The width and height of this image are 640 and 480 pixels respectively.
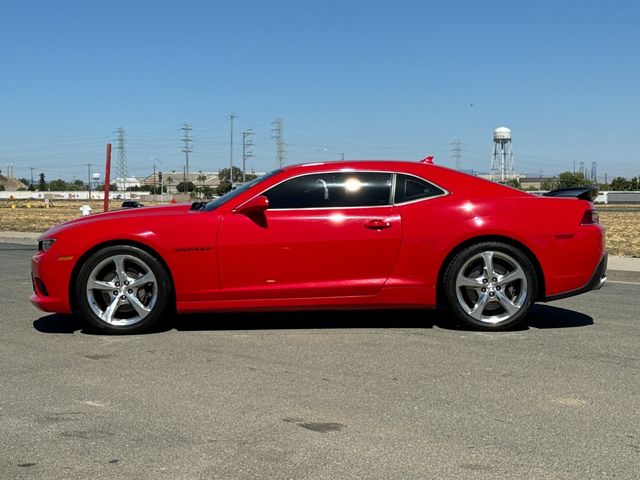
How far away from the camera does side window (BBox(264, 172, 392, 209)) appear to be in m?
6.01

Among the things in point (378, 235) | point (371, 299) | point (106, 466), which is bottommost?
point (106, 466)

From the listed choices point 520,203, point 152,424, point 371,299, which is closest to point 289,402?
point 152,424

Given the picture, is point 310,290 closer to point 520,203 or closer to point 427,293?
point 427,293

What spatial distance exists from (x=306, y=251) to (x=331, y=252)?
0.70 ft

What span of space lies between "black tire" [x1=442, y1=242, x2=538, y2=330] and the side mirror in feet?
5.52

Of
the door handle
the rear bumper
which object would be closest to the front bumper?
the door handle

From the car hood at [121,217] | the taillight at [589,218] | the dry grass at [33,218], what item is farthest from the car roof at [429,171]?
the dry grass at [33,218]

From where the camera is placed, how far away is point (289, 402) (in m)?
4.06

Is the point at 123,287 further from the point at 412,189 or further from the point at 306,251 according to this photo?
the point at 412,189

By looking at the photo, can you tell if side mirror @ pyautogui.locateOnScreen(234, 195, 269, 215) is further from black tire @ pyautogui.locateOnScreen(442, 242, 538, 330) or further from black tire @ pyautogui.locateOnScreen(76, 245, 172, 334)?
black tire @ pyautogui.locateOnScreen(442, 242, 538, 330)

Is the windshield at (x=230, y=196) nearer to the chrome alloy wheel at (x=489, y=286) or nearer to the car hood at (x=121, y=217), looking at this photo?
the car hood at (x=121, y=217)

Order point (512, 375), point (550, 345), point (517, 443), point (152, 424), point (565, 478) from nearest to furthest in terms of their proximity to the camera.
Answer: point (565, 478) < point (517, 443) < point (152, 424) < point (512, 375) < point (550, 345)

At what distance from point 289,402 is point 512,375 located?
160 cm

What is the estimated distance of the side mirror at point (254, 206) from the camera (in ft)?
19.0
